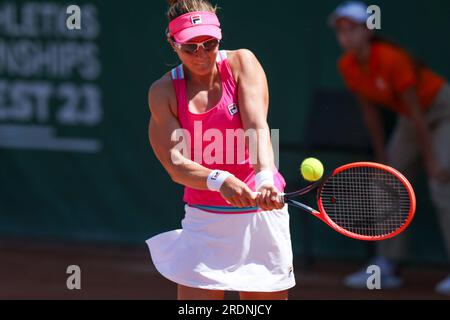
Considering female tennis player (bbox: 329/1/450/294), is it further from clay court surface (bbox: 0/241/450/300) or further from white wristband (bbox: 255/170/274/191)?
white wristband (bbox: 255/170/274/191)

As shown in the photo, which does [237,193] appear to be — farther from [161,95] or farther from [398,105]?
[398,105]

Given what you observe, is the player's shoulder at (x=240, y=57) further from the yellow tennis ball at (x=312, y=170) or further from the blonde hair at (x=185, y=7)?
the yellow tennis ball at (x=312, y=170)

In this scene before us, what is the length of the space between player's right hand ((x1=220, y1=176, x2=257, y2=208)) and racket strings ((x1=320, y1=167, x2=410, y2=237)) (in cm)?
46

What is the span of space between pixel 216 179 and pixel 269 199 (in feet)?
0.66

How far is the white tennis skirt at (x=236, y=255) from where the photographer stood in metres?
3.59

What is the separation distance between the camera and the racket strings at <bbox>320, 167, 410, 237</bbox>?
387 centimetres

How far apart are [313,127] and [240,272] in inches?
104

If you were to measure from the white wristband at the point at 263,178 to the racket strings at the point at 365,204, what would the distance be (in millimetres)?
395

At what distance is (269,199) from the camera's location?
337 centimetres

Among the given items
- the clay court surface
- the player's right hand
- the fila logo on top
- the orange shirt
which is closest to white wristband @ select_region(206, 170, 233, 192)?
the player's right hand

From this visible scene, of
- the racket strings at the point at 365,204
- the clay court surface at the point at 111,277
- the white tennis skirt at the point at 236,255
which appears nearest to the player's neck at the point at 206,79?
the white tennis skirt at the point at 236,255

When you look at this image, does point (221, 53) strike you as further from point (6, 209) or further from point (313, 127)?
point (6, 209)

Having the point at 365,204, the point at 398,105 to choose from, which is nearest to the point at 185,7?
the point at 365,204
